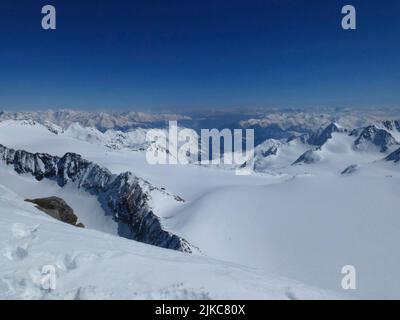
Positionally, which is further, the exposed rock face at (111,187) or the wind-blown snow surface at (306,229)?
the exposed rock face at (111,187)

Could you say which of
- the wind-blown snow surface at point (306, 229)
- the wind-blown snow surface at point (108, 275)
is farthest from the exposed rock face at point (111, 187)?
the wind-blown snow surface at point (108, 275)

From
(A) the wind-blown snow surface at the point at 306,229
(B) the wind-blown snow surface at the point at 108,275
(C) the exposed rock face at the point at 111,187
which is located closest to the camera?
(B) the wind-blown snow surface at the point at 108,275

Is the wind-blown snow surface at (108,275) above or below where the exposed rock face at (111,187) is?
above

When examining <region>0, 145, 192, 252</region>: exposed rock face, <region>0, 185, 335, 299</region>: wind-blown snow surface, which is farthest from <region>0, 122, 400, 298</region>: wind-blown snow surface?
<region>0, 185, 335, 299</region>: wind-blown snow surface

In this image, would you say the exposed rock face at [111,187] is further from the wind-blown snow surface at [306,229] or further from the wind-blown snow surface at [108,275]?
the wind-blown snow surface at [108,275]

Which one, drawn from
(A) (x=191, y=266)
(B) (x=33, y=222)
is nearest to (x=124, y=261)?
(A) (x=191, y=266)

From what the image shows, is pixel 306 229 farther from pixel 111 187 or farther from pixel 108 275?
pixel 111 187

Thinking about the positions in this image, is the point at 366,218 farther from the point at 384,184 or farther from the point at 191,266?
the point at 191,266

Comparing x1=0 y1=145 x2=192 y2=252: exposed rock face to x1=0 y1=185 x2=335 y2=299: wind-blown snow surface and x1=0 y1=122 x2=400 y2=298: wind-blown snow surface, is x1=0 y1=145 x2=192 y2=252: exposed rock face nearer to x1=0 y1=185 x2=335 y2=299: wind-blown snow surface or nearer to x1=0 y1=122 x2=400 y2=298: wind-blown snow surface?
x1=0 y1=122 x2=400 y2=298: wind-blown snow surface
